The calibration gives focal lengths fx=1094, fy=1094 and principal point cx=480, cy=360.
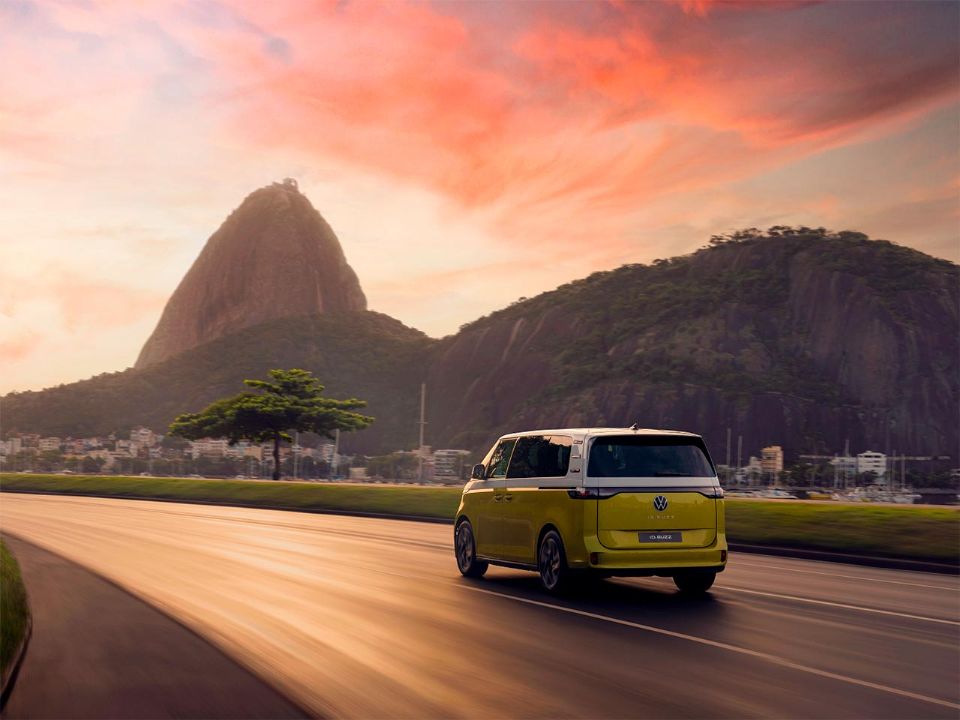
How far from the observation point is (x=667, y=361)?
14975cm

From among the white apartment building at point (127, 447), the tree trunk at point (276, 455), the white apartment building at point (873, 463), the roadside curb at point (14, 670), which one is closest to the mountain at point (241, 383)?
the white apartment building at point (127, 447)

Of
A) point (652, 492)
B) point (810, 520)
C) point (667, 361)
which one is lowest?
point (810, 520)

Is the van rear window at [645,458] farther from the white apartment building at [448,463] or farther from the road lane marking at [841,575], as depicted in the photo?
the white apartment building at [448,463]

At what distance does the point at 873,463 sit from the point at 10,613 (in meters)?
139

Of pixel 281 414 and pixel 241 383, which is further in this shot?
pixel 241 383

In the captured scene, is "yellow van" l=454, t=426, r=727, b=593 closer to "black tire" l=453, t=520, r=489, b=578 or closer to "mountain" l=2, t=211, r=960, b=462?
"black tire" l=453, t=520, r=489, b=578

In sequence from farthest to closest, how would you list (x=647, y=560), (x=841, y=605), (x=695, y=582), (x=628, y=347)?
(x=628, y=347)
(x=695, y=582)
(x=841, y=605)
(x=647, y=560)

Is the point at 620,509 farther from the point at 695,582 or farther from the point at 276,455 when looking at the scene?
the point at 276,455

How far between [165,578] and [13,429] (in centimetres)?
16377

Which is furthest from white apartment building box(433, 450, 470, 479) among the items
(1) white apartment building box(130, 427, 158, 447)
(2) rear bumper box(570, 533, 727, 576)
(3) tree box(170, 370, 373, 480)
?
(2) rear bumper box(570, 533, 727, 576)

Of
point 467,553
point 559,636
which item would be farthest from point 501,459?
point 559,636

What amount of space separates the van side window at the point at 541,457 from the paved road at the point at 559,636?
1.52m

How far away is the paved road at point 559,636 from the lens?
288 inches

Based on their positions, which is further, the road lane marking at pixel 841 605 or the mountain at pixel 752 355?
the mountain at pixel 752 355
